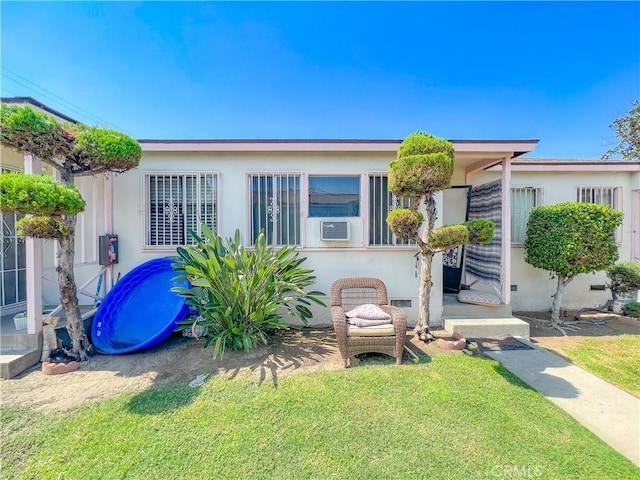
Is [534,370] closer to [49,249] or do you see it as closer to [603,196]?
[603,196]

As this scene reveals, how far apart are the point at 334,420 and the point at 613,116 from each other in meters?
22.5

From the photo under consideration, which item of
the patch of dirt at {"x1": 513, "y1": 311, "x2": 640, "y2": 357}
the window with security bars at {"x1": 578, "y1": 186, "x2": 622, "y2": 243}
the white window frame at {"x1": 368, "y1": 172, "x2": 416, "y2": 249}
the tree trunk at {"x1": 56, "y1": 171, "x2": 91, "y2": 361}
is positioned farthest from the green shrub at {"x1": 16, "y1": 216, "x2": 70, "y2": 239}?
the window with security bars at {"x1": 578, "y1": 186, "x2": 622, "y2": 243}

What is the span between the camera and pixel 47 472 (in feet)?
6.49

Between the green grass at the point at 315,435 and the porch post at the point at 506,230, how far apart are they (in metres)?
2.44

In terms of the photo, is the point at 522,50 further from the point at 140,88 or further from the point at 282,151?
the point at 140,88

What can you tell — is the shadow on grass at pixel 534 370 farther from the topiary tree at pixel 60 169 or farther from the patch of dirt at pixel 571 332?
the topiary tree at pixel 60 169

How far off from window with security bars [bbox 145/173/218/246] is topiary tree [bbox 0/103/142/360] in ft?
3.16

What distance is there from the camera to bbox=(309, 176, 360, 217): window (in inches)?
196

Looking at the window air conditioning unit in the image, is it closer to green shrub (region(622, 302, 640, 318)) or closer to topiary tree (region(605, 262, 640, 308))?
topiary tree (region(605, 262, 640, 308))

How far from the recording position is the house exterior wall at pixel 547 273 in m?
6.08

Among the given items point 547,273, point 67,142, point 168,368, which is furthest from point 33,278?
point 547,273

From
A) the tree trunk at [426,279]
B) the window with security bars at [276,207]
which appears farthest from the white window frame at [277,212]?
the tree trunk at [426,279]

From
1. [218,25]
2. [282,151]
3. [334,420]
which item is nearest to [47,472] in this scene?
[334,420]

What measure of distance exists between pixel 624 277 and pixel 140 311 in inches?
374
